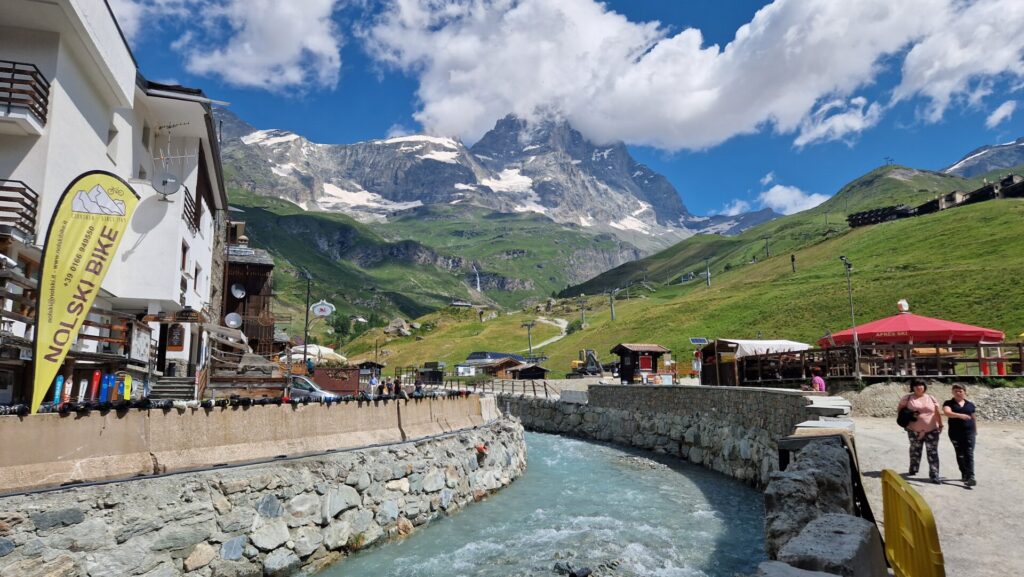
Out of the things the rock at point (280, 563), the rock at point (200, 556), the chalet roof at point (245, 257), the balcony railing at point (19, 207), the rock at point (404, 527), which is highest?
the chalet roof at point (245, 257)

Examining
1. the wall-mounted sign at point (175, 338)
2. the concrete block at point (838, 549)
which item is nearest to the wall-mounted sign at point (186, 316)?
the wall-mounted sign at point (175, 338)

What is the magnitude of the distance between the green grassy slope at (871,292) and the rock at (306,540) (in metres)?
54.7

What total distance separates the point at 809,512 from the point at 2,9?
25.5 metres

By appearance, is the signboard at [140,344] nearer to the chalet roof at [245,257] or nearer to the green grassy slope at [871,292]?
the chalet roof at [245,257]

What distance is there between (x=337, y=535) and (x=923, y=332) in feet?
98.0

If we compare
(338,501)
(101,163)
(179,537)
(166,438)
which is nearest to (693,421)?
(338,501)

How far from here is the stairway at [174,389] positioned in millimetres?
21422

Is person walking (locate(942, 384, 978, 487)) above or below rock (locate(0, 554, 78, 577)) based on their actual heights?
above

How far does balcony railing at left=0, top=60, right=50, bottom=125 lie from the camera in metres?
17.6

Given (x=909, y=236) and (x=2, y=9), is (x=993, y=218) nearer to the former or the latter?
(x=909, y=236)

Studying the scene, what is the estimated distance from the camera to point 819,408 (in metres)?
17.1

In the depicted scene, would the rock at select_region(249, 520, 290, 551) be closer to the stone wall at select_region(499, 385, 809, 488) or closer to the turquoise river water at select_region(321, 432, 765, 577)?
the turquoise river water at select_region(321, 432, 765, 577)

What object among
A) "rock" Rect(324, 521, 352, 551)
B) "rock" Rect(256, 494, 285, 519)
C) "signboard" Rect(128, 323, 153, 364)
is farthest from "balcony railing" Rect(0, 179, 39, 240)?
"rock" Rect(324, 521, 352, 551)

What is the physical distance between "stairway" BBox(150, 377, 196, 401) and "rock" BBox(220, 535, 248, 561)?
10616 millimetres
